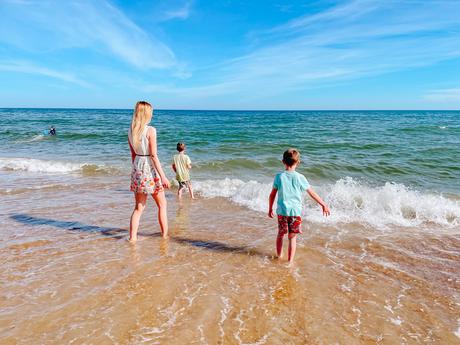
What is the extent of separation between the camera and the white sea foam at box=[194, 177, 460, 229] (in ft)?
22.0

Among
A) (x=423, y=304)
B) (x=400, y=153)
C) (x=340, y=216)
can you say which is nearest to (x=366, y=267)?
(x=423, y=304)

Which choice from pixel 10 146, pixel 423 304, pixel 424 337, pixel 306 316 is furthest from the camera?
pixel 10 146

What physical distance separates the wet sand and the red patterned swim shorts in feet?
1.61

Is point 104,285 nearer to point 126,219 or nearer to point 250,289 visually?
point 250,289

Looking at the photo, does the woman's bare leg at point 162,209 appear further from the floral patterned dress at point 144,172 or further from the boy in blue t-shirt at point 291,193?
the boy in blue t-shirt at point 291,193

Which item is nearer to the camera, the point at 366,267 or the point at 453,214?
the point at 366,267

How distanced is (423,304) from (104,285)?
3654 millimetres

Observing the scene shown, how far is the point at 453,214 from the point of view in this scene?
697 cm

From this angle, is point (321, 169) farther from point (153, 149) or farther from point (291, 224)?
point (153, 149)

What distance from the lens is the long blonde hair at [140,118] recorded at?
177 inches

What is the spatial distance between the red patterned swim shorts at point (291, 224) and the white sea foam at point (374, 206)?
231cm

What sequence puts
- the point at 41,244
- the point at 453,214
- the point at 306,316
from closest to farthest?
the point at 306,316 → the point at 41,244 → the point at 453,214

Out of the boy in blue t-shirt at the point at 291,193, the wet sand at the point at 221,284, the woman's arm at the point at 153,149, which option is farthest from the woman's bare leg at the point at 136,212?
the boy in blue t-shirt at the point at 291,193

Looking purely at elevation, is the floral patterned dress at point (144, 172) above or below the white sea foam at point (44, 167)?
above
